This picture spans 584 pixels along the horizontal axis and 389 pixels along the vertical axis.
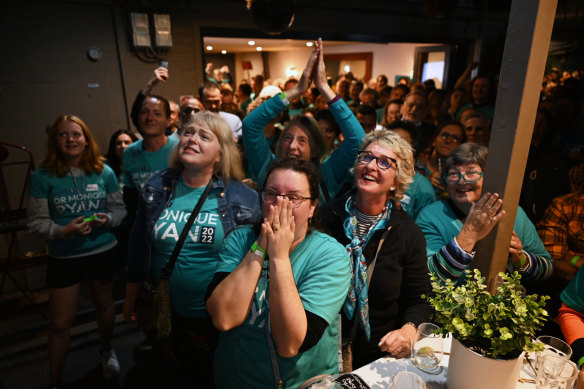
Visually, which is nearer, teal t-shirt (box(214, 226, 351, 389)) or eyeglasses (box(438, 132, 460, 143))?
teal t-shirt (box(214, 226, 351, 389))

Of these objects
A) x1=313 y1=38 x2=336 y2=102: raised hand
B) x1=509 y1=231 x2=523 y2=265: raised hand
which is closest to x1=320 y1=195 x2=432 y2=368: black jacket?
x1=509 y1=231 x2=523 y2=265: raised hand

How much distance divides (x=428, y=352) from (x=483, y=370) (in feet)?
0.71

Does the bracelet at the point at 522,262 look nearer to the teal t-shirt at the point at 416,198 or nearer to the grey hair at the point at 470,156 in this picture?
the grey hair at the point at 470,156

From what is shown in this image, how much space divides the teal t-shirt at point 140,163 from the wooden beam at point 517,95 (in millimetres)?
2278

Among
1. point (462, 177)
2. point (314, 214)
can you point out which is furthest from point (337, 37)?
point (314, 214)

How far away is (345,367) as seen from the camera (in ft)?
5.27

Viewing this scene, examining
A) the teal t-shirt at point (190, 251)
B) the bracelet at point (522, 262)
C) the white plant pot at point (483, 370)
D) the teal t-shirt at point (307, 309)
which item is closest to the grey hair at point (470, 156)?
the bracelet at point (522, 262)

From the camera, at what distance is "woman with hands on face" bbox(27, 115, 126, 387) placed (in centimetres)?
235

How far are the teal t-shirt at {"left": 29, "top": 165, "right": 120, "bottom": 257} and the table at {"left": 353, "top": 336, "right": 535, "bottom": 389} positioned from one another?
6.59 feet

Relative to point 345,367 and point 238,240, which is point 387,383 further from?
point 238,240

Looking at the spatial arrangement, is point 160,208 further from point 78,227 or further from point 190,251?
point 78,227

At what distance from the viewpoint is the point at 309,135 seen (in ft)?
8.44

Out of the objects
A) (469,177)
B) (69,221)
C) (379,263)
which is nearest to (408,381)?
(379,263)

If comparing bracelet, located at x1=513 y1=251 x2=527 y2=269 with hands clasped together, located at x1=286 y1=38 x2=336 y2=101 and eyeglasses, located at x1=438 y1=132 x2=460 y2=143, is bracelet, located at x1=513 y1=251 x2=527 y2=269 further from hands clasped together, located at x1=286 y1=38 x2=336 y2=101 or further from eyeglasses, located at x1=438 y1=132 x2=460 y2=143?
hands clasped together, located at x1=286 y1=38 x2=336 y2=101
